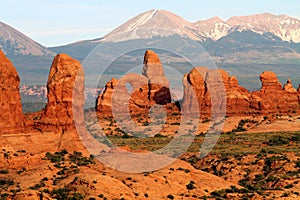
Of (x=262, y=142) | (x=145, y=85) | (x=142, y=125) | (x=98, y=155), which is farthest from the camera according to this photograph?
(x=145, y=85)

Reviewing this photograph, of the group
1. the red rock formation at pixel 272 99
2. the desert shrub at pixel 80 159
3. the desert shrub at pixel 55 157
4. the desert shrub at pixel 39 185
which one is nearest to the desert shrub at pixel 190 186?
the desert shrub at pixel 80 159

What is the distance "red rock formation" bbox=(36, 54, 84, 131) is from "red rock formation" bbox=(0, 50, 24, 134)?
434 cm

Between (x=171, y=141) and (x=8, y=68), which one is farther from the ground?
(x=8, y=68)

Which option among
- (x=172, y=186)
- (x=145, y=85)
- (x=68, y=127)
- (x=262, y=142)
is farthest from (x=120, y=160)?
(x=145, y=85)

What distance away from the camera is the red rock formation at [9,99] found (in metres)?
93.4

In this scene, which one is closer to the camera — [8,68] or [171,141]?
[8,68]

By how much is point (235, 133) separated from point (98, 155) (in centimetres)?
5202

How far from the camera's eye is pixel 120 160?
3049 inches

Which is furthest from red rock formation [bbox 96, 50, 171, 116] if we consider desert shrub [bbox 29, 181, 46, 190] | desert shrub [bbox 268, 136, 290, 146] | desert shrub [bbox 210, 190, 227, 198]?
desert shrub [bbox 29, 181, 46, 190]

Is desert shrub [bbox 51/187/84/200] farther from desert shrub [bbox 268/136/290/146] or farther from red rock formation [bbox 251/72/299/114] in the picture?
red rock formation [bbox 251/72/299/114]

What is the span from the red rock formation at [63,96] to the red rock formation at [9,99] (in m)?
4.34

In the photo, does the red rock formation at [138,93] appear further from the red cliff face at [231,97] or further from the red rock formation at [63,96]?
the red rock formation at [63,96]

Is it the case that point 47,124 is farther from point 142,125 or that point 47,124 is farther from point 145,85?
point 145,85

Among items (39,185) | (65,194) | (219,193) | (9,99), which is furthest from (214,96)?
(65,194)
